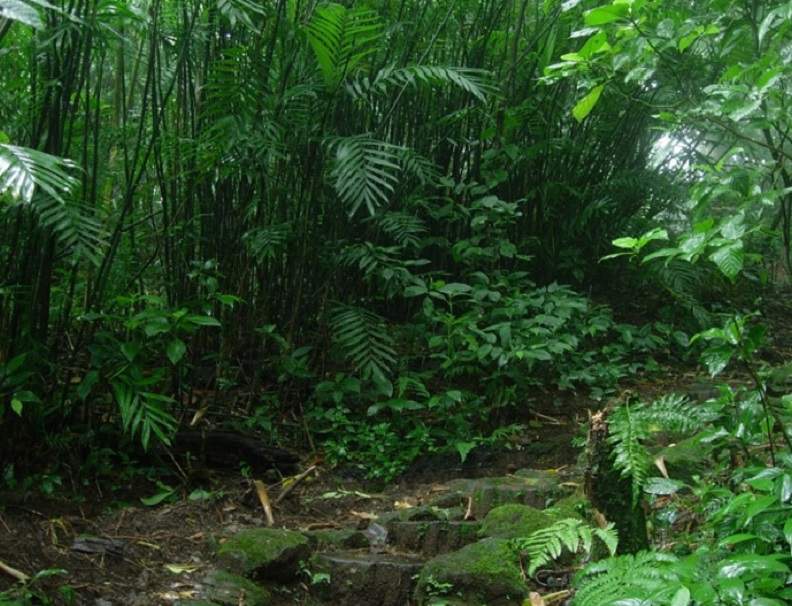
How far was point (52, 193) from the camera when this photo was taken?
1739 mm

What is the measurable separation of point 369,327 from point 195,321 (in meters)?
0.97

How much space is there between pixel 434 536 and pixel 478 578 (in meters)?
0.48

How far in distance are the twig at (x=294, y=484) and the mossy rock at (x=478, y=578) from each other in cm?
99

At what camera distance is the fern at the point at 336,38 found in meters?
3.24

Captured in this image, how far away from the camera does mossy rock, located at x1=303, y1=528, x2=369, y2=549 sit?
277 centimetres

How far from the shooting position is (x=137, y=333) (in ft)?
10.4

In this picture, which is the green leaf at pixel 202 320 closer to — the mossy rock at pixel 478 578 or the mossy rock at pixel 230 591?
the mossy rock at pixel 230 591

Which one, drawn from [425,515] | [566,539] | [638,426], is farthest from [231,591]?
[638,426]

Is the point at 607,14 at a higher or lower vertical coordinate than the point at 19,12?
higher

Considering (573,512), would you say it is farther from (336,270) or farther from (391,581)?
(336,270)

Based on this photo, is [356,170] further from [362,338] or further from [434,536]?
[434,536]

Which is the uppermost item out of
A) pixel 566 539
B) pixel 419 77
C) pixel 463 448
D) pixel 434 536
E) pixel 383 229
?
pixel 419 77

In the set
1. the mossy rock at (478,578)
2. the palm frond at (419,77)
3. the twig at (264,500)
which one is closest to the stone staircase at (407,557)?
the mossy rock at (478,578)

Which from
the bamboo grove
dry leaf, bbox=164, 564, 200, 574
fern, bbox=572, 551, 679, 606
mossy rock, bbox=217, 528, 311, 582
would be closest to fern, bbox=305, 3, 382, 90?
the bamboo grove
